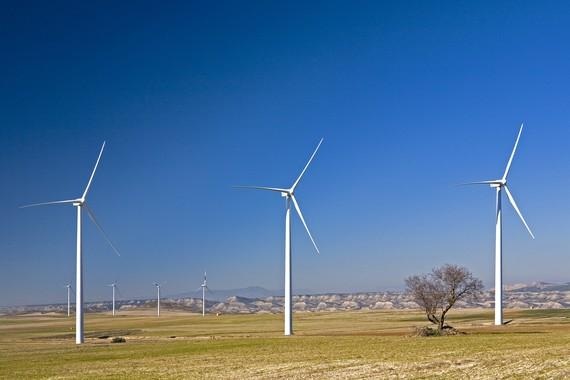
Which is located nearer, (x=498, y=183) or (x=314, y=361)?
(x=314, y=361)

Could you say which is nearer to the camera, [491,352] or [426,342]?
[491,352]

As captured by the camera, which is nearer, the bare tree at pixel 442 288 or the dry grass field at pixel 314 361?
the dry grass field at pixel 314 361

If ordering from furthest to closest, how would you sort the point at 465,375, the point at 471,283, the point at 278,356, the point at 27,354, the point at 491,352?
the point at 471,283 → the point at 27,354 → the point at 278,356 → the point at 491,352 → the point at 465,375

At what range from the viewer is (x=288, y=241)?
87125mm

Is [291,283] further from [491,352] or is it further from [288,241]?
[491,352]

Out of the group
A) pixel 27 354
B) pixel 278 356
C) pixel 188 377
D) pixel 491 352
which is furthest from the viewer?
pixel 27 354

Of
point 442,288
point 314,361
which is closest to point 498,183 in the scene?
point 442,288

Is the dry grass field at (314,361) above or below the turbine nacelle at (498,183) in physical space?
below

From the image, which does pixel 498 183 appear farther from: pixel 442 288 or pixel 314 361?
pixel 314 361

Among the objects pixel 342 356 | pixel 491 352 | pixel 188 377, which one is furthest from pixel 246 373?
pixel 491 352

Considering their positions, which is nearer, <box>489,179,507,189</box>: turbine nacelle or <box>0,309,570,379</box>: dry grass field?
<box>0,309,570,379</box>: dry grass field

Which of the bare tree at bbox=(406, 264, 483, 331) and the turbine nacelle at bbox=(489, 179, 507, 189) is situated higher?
the turbine nacelle at bbox=(489, 179, 507, 189)

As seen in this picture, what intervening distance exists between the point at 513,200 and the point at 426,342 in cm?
3253

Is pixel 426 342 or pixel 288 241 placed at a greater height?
pixel 288 241
